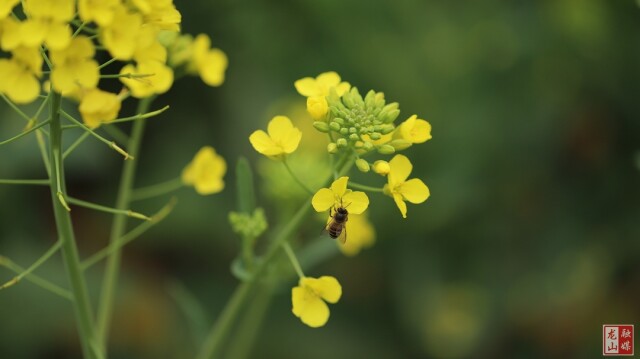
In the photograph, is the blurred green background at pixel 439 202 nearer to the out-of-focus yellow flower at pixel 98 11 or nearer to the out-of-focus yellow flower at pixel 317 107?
the out-of-focus yellow flower at pixel 317 107

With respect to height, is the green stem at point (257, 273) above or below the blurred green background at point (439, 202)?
below

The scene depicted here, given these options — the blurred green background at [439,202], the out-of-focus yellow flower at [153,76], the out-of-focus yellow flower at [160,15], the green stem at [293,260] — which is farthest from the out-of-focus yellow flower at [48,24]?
the blurred green background at [439,202]

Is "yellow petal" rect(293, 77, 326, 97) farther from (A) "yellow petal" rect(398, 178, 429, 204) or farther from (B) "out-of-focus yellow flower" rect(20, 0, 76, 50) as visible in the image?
(B) "out-of-focus yellow flower" rect(20, 0, 76, 50)

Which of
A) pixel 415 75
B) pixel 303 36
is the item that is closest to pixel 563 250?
pixel 415 75

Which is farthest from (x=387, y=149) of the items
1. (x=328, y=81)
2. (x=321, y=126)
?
Result: (x=328, y=81)

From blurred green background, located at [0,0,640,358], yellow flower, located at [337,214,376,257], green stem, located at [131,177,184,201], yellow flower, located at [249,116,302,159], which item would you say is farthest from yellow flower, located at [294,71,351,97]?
blurred green background, located at [0,0,640,358]

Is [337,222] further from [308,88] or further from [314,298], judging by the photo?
[308,88]
